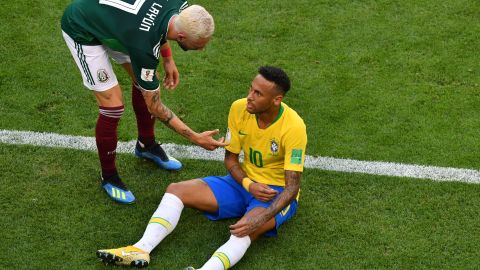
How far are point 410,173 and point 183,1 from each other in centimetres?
235

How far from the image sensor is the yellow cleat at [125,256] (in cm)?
542

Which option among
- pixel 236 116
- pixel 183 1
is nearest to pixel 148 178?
pixel 236 116

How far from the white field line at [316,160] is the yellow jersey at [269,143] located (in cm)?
87

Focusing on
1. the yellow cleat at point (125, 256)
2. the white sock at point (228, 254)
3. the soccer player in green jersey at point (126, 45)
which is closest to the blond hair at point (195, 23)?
the soccer player in green jersey at point (126, 45)

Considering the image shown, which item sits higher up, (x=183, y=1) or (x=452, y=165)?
(x=183, y=1)

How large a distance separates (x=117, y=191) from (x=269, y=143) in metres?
1.32

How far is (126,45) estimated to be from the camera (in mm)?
5559

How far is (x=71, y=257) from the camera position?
558 centimetres

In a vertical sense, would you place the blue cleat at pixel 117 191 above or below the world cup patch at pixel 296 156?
below

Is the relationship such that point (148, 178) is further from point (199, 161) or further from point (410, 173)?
point (410, 173)

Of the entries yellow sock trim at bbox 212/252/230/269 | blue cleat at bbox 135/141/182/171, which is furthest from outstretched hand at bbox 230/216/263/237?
blue cleat at bbox 135/141/182/171

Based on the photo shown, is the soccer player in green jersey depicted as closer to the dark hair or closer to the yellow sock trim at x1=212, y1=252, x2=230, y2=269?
the dark hair

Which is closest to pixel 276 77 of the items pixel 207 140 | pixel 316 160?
pixel 207 140

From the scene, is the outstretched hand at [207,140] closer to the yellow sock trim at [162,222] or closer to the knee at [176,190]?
the knee at [176,190]
